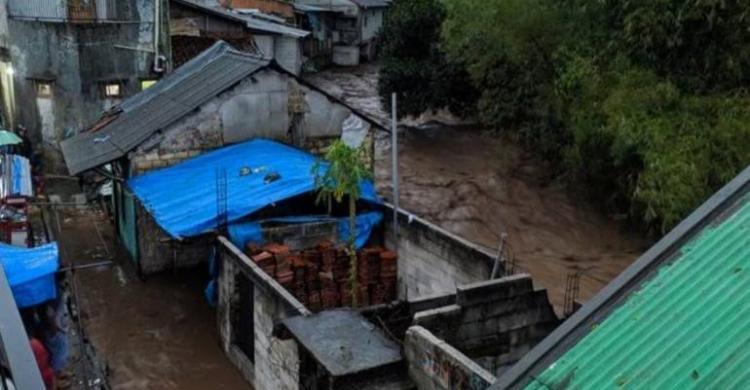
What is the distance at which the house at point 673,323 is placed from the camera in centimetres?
445

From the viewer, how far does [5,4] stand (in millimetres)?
24016

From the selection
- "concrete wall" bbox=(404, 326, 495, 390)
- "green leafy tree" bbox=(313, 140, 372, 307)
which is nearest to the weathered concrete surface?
"green leafy tree" bbox=(313, 140, 372, 307)

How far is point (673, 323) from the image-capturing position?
4.75m

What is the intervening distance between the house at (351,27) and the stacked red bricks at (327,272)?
36703mm

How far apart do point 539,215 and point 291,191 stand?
11.4 metres

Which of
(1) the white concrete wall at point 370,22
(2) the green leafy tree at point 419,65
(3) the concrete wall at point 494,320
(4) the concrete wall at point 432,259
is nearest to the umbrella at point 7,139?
(4) the concrete wall at point 432,259

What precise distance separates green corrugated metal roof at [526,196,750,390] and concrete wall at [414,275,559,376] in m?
4.23

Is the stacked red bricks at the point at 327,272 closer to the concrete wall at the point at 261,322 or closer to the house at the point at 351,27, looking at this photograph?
the concrete wall at the point at 261,322

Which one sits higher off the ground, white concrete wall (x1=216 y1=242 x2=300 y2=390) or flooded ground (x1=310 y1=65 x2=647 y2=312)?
white concrete wall (x1=216 y1=242 x2=300 y2=390)

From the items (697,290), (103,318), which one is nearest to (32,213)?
(103,318)

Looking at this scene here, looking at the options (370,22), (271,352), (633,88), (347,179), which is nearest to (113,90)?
(347,179)

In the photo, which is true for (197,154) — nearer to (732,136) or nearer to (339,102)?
(339,102)

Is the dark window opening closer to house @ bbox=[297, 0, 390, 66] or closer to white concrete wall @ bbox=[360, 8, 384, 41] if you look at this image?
house @ bbox=[297, 0, 390, 66]

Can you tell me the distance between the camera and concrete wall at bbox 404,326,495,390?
25.3ft
